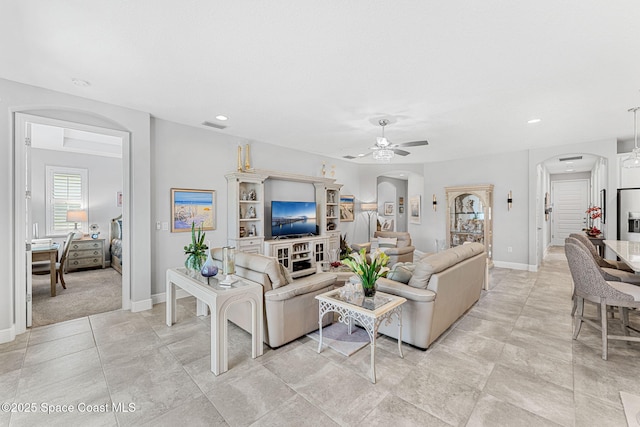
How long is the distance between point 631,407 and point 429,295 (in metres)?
1.44

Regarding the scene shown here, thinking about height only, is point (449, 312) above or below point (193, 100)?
below

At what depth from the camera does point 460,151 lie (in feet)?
20.2

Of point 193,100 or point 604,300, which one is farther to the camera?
point 193,100

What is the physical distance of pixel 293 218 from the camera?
593cm

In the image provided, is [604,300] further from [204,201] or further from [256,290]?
[204,201]

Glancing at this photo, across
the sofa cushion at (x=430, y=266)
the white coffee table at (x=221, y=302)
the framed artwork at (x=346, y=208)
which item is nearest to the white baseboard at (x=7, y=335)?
the white coffee table at (x=221, y=302)

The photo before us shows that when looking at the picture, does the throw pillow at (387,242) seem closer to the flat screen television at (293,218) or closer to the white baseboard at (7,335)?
the flat screen television at (293,218)

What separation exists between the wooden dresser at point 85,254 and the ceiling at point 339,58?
154 inches

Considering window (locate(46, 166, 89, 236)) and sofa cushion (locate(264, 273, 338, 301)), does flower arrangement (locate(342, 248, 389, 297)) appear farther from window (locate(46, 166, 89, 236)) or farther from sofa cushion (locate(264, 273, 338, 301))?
window (locate(46, 166, 89, 236))

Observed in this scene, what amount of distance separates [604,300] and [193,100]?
487 cm

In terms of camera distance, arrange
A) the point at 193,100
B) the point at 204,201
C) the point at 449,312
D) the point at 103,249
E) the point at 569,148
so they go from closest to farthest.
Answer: the point at 449,312, the point at 193,100, the point at 204,201, the point at 569,148, the point at 103,249

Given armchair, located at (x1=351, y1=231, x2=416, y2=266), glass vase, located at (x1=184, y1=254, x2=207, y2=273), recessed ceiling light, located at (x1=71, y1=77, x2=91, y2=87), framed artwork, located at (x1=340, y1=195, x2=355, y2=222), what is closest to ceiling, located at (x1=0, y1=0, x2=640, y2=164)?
recessed ceiling light, located at (x1=71, y1=77, x2=91, y2=87)

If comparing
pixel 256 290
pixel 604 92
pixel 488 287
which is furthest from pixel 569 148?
pixel 256 290

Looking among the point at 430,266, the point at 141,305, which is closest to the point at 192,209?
the point at 141,305
